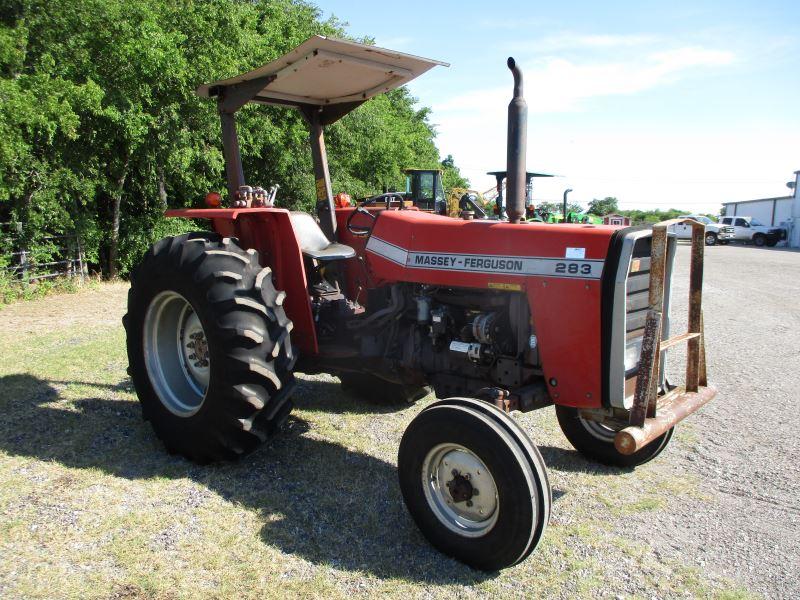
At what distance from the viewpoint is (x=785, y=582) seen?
8.78ft

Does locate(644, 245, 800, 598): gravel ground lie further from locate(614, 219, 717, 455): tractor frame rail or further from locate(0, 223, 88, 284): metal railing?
locate(0, 223, 88, 284): metal railing

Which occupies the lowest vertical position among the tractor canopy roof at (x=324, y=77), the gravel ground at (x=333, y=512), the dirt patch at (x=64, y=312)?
the gravel ground at (x=333, y=512)

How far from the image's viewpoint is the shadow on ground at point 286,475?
281 cm

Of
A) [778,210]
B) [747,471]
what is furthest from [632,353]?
Answer: [778,210]

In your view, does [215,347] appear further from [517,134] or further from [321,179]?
[517,134]

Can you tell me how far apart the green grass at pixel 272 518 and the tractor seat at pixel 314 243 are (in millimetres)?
1241

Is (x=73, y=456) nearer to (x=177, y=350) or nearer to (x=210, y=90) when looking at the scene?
(x=177, y=350)

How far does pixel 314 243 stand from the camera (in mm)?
4145

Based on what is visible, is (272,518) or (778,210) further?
(778,210)

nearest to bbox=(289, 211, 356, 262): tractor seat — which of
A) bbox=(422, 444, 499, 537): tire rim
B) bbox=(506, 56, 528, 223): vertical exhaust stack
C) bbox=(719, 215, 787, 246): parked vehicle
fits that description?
bbox=(506, 56, 528, 223): vertical exhaust stack

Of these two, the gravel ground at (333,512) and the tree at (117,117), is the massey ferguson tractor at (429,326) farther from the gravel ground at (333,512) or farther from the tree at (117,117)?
the tree at (117,117)

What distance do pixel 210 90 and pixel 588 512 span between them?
351 centimetres

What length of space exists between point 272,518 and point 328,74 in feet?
8.85

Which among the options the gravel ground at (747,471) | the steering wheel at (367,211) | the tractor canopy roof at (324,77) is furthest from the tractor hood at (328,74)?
the gravel ground at (747,471)
